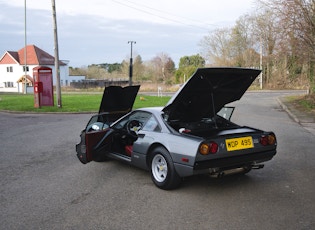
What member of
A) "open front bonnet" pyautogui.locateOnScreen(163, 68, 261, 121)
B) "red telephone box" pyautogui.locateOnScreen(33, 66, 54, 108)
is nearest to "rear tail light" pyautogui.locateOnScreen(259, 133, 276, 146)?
"open front bonnet" pyautogui.locateOnScreen(163, 68, 261, 121)

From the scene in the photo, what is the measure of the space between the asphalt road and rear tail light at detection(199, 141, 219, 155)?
2.26 ft

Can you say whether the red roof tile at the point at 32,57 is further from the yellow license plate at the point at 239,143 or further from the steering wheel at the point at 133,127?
the yellow license plate at the point at 239,143

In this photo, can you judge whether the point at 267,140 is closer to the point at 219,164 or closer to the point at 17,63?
the point at 219,164

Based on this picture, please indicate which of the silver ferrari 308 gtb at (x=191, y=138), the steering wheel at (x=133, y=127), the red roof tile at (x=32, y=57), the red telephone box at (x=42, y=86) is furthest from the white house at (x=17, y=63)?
the silver ferrari 308 gtb at (x=191, y=138)

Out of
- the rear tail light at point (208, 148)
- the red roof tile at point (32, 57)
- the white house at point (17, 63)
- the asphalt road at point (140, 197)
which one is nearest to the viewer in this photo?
the asphalt road at point (140, 197)

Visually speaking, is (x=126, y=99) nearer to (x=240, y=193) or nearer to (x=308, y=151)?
(x=240, y=193)

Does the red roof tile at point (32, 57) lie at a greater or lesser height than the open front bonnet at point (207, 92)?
greater

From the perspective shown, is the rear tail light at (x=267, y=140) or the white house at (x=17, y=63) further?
the white house at (x=17, y=63)

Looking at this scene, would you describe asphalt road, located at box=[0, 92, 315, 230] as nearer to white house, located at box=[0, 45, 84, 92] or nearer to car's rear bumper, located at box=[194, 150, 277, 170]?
car's rear bumper, located at box=[194, 150, 277, 170]

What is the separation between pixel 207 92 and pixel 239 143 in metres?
1.14

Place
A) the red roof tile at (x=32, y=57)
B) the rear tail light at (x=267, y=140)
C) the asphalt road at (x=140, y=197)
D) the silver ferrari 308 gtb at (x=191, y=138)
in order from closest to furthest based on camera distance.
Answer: the asphalt road at (x=140, y=197), the silver ferrari 308 gtb at (x=191, y=138), the rear tail light at (x=267, y=140), the red roof tile at (x=32, y=57)

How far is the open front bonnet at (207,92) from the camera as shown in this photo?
519cm

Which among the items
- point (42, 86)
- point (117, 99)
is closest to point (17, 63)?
point (42, 86)

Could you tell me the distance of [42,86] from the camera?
61.8 feet
